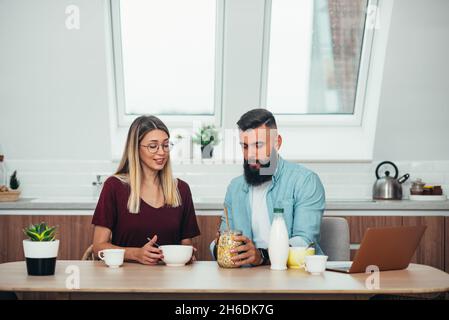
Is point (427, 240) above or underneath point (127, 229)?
underneath

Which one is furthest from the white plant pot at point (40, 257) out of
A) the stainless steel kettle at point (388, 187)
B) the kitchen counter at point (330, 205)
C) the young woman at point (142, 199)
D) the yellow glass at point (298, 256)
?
the stainless steel kettle at point (388, 187)

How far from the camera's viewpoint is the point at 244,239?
271cm

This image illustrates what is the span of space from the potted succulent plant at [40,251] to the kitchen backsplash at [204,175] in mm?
2447

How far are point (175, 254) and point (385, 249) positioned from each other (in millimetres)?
797

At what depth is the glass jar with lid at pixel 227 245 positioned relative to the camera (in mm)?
2703

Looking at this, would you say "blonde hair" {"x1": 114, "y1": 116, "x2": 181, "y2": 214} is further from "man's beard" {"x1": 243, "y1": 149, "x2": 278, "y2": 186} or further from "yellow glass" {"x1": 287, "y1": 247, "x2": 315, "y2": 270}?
"yellow glass" {"x1": 287, "y1": 247, "x2": 315, "y2": 270}

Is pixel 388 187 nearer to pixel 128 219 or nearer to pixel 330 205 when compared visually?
pixel 330 205

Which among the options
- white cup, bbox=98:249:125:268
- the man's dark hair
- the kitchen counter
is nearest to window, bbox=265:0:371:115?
the kitchen counter

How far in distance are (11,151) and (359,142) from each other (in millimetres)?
2480

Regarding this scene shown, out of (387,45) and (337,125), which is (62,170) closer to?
(337,125)

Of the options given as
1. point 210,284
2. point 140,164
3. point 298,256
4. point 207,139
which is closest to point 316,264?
point 298,256

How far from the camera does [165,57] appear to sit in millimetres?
5148
